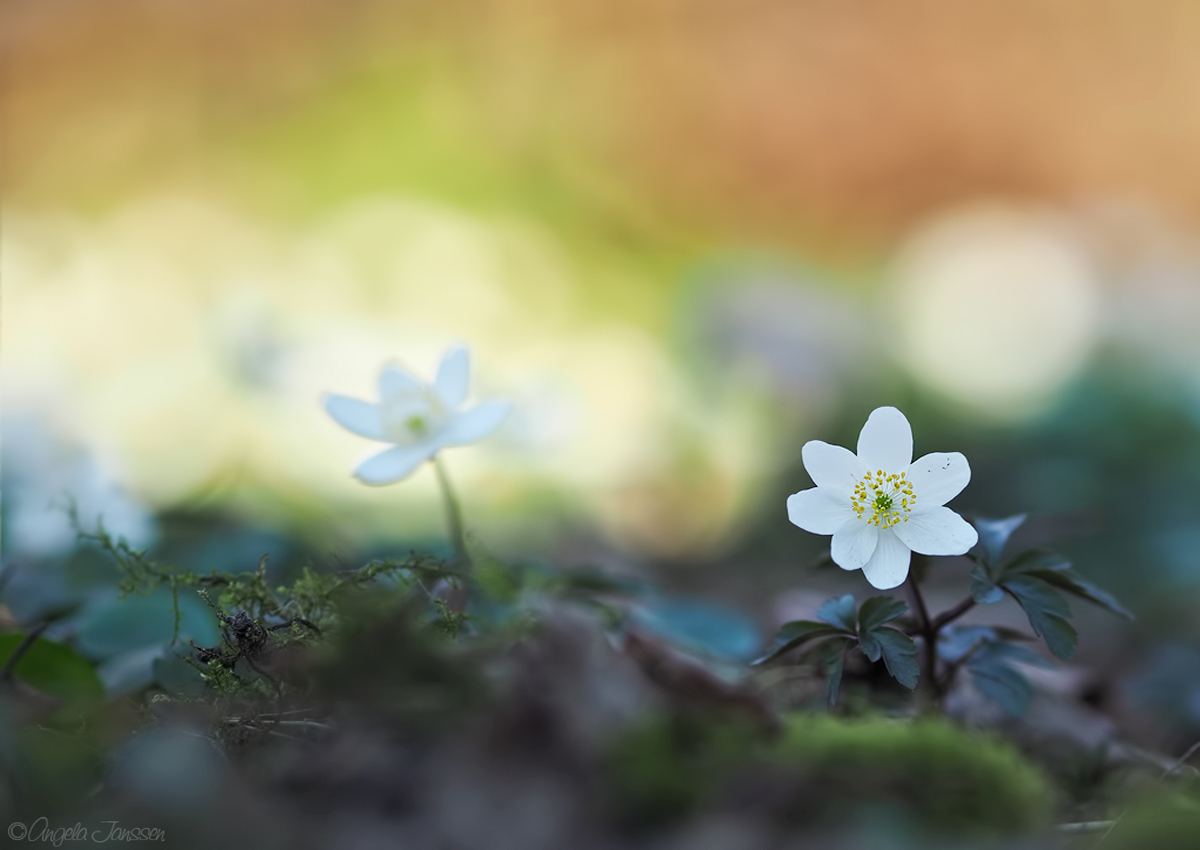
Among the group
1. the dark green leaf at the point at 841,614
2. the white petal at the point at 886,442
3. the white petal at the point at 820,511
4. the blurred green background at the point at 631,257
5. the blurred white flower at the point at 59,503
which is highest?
the blurred green background at the point at 631,257

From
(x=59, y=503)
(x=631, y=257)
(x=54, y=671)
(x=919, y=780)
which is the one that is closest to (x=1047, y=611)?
(x=919, y=780)

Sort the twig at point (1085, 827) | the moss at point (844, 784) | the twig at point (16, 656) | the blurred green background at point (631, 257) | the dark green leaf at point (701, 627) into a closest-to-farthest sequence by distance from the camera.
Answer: the moss at point (844, 784), the twig at point (1085, 827), the twig at point (16, 656), the dark green leaf at point (701, 627), the blurred green background at point (631, 257)

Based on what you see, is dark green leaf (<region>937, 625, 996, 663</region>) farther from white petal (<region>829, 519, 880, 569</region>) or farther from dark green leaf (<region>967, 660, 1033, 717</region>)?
white petal (<region>829, 519, 880, 569</region>)

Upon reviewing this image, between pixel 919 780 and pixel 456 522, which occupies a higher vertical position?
pixel 456 522

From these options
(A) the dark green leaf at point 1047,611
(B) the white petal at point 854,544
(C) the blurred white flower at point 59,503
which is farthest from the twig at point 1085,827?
(C) the blurred white flower at point 59,503

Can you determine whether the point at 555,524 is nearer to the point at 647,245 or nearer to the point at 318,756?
the point at 318,756

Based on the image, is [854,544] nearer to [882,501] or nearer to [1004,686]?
[882,501]

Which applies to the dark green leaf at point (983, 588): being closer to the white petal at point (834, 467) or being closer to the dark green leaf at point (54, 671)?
the white petal at point (834, 467)

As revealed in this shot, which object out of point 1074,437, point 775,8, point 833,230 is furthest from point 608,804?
point 775,8
